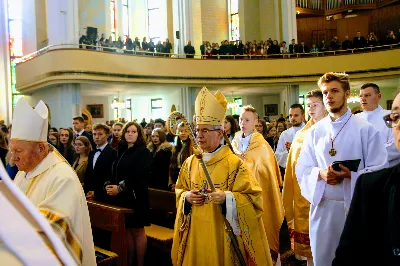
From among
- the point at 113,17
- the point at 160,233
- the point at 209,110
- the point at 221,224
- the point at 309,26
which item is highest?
the point at 113,17

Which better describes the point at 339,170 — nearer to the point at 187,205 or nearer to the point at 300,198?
the point at 187,205

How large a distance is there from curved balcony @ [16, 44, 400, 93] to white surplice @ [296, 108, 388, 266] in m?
13.2

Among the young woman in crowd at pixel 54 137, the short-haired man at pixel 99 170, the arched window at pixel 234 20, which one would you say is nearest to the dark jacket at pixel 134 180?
the short-haired man at pixel 99 170

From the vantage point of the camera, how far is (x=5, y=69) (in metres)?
19.4

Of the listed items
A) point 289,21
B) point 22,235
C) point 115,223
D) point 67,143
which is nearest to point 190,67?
point 289,21

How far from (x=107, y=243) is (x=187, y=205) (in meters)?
2.06

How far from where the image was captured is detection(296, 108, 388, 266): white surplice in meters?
3.06

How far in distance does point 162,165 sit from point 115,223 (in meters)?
1.70

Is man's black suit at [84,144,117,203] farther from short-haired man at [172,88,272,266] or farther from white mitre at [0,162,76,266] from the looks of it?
white mitre at [0,162,76,266]

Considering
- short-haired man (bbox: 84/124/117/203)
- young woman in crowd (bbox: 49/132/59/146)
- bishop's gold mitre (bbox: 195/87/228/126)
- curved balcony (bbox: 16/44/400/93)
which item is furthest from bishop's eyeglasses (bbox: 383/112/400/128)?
curved balcony (bbox: 16/44/400/93)

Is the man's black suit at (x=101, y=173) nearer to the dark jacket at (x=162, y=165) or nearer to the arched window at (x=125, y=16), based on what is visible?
the dark jacket at (x=162, y=165)

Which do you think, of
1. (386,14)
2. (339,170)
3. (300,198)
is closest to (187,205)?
(339,170)

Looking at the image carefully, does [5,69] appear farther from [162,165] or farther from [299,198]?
[299,198]

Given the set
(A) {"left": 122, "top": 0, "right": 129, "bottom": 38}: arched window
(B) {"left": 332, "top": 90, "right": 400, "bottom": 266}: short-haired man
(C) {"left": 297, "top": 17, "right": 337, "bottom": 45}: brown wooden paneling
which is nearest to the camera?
(B) {"left": 332, "top": 90, "right": 400, "bottom": 266}: short-haired man
